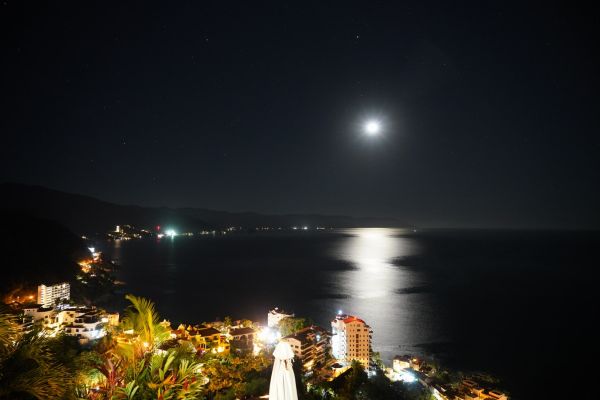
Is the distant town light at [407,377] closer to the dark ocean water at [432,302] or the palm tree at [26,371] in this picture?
the dark ocean water at [432,302]

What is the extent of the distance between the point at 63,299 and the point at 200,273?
87.5 feet

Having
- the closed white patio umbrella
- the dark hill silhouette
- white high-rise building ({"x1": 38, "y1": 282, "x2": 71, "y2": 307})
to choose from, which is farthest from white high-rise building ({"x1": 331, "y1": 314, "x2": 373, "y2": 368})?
the dark hill silhouette

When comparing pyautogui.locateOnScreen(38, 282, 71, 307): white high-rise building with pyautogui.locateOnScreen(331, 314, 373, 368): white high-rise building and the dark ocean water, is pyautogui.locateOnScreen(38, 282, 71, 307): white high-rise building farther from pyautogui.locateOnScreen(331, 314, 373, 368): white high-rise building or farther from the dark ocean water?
pyautogui.locateOnScreen(331, 314, 373, 368): white high-rise building

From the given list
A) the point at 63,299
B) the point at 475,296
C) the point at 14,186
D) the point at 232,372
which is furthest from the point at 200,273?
the point at 14,186

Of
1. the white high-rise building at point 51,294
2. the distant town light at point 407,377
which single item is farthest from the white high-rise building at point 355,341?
the white high-rise building at point 51,294

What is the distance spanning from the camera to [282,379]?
3.76 meters

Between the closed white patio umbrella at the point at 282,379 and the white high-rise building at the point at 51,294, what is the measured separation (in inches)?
1178

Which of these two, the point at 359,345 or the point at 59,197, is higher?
the point at 59,197

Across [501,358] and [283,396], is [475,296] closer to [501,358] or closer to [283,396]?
[501,358]

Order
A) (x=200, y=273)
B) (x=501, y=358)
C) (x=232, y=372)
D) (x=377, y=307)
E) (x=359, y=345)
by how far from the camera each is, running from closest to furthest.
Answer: (x=232, y=372), (x=359, y=345), (x=501, y=358), (x=377, y=307), (x=200, y=273)

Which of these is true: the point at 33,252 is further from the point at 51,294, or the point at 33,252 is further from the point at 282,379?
the point at 282,379

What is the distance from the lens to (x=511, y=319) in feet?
105

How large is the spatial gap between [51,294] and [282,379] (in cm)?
3148

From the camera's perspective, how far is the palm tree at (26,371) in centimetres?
246
